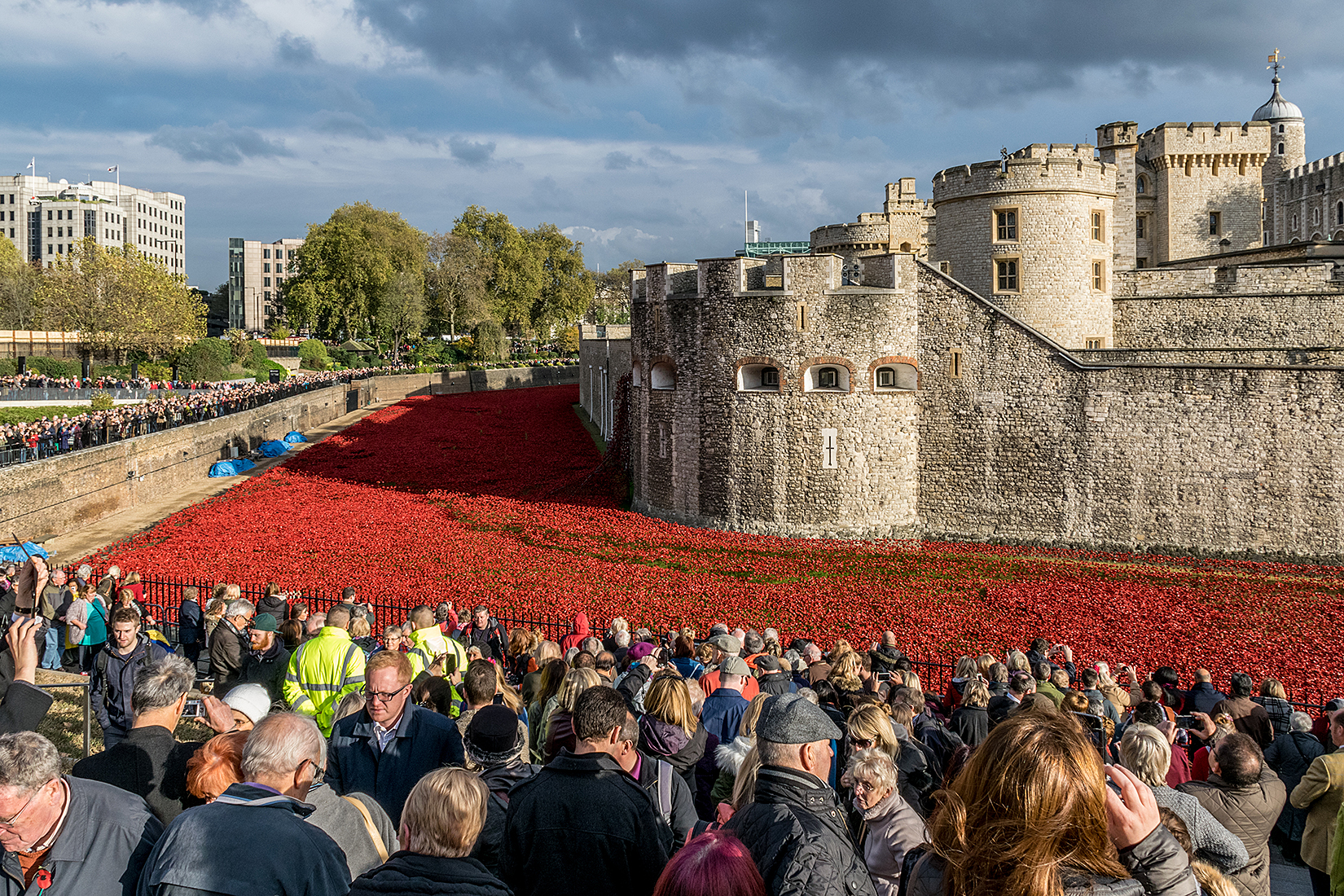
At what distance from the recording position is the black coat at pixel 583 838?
460cm

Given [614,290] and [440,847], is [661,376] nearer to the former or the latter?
[440,847]

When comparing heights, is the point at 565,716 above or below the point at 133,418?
below

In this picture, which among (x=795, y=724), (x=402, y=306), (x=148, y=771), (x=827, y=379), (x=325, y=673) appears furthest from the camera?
(x=402, y=306)

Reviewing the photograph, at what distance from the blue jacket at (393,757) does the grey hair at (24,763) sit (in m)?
2.05

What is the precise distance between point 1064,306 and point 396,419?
3379 centimetres

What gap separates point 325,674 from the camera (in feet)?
27.7

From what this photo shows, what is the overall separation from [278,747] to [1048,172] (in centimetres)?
2697

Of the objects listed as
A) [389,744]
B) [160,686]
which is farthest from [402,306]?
[160,686]

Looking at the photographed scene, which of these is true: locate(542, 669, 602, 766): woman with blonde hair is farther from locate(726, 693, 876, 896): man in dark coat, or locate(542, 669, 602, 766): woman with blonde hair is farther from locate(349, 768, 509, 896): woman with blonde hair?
locate(726, 693, 876, 896): man in dark coat

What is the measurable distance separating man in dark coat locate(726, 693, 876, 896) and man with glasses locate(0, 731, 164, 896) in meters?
2.78

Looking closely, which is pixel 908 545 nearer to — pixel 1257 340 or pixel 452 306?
pixel 1257 340

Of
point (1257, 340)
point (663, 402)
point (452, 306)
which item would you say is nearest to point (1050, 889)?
point (663, 402)

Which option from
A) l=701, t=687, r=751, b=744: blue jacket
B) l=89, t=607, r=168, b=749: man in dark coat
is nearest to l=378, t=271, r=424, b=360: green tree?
l=89, t=607, r=168, b=749: man in dark coat

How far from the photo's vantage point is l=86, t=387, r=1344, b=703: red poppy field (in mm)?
17344
